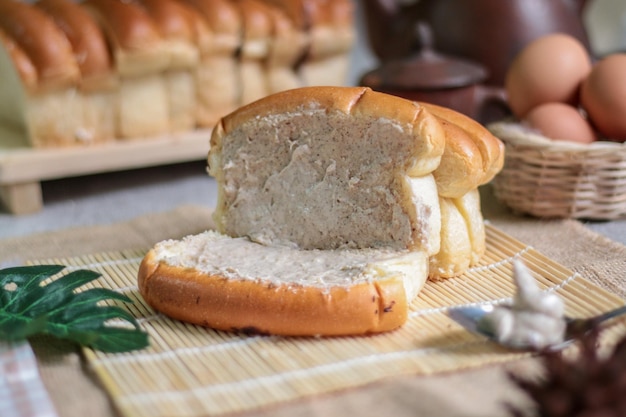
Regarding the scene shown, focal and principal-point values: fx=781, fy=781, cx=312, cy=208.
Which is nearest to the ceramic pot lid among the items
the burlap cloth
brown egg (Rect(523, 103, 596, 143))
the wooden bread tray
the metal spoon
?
brown egg (Rect(523, 103, 596, 143))

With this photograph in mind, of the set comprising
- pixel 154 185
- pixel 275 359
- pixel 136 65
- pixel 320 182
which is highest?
pixel 136 65

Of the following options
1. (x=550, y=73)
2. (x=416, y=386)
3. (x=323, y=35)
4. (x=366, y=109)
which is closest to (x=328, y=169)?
(x=366, y=109)

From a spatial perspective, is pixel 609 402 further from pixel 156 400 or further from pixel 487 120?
pixel 487 120

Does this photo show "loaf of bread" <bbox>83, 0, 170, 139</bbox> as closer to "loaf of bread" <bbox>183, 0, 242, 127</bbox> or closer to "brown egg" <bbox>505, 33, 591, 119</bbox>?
"loaf of bread" <bbox>183, 0, 242, 127</bbox>

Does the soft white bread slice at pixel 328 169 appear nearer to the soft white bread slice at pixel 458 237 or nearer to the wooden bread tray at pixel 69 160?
the soft white bread slice at pixel 458 237

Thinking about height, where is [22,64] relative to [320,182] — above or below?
above

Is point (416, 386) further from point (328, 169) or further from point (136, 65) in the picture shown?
point (136, 65)

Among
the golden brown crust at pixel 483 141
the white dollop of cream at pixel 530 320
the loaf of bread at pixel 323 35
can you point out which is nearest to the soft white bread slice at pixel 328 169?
the golden brown crust at pixel 483 141

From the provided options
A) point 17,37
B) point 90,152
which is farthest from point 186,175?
point 17,37
